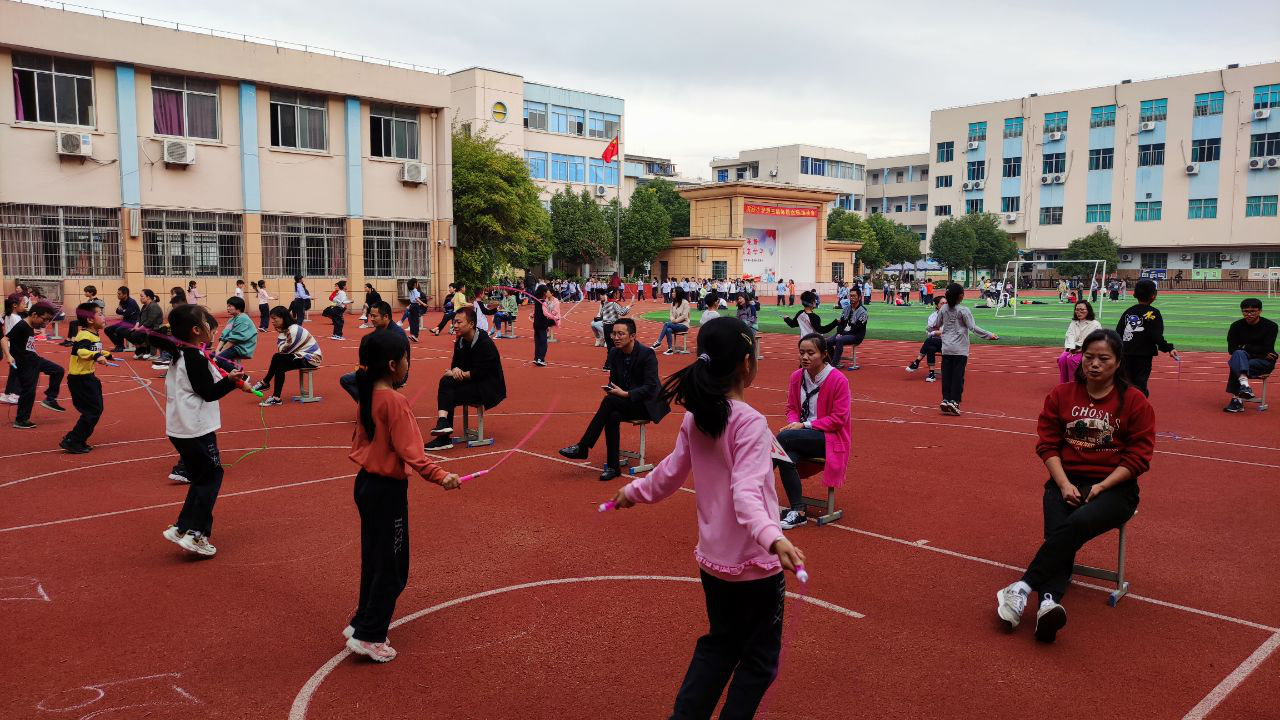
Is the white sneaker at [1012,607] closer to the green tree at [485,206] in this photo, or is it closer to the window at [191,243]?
the window at [191,243]

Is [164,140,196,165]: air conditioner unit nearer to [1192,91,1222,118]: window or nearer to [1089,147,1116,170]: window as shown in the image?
[1089,147,1116,170]: window

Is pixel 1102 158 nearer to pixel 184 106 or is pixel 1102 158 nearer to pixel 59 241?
pixel 184 106

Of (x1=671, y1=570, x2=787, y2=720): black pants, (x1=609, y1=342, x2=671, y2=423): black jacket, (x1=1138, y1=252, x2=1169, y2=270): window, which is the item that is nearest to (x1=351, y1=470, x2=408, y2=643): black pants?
(x1=671, y1=570, x2=787, y2=720): black pants

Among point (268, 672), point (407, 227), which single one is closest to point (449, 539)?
point (268, 672)

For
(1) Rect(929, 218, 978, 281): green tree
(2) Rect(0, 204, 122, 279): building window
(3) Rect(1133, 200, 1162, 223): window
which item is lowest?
(2) Rect(0, 204, 122, 279): building window

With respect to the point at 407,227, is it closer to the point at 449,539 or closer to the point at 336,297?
the point at 336,297

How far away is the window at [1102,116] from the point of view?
73.9m

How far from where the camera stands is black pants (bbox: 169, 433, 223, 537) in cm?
664

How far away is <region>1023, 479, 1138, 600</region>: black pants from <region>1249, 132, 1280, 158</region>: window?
259 ft

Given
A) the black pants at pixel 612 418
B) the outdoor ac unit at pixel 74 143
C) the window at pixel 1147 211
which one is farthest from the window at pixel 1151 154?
the black pants at pixel 612 418

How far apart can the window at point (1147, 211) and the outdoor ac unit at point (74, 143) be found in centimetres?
7511

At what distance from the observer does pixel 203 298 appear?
3256cm

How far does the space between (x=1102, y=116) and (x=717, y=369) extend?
8333cm

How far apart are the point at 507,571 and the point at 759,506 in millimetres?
3476
